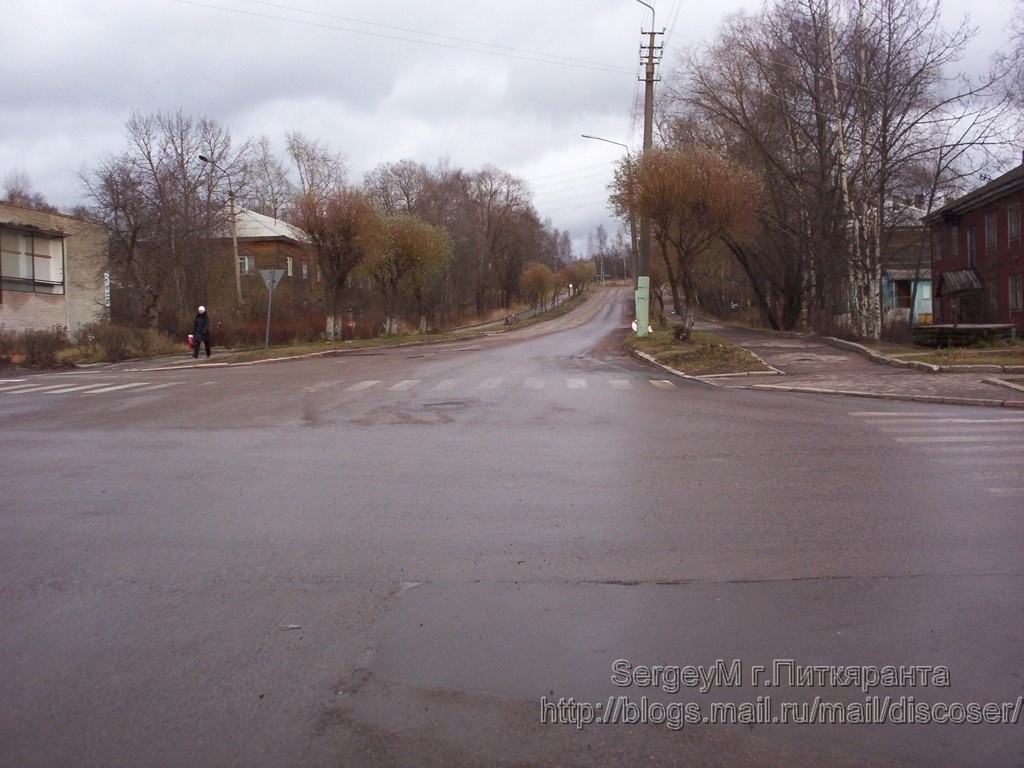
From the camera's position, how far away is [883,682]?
385 cm

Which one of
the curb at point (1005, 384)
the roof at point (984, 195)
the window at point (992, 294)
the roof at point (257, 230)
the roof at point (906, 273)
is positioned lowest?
the curb at point (1005, 384)

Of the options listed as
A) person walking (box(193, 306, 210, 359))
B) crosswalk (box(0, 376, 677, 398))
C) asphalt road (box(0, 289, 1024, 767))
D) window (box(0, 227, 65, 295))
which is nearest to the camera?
asphalt road (box(0, 289, 1024, 767))

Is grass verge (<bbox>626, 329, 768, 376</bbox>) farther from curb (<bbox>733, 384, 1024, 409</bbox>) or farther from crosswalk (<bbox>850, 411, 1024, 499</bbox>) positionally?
crosswalk (<bbox>850, 411, 1024, 499</bbox>)

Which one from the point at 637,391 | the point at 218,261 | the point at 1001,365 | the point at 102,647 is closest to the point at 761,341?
the point at 1001,365

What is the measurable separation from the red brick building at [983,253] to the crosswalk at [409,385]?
2496 cm

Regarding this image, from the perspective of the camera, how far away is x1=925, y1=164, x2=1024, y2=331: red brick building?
34969 mm

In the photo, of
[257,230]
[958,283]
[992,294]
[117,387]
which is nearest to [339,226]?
[117,387]

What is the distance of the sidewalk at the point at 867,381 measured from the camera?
14.6 meters

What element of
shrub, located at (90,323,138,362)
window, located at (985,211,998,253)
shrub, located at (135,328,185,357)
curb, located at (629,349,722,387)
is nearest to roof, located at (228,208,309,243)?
shrub, located at (135,328,185,357)

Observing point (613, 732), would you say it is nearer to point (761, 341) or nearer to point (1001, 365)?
point (1001, 365)

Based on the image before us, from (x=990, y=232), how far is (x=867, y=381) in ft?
86.1

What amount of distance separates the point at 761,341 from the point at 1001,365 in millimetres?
12843

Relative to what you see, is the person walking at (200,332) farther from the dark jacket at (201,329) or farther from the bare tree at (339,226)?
the bare tree at (339,226)

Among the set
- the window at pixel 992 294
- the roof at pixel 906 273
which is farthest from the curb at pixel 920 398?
the roof at pixel 906 273
